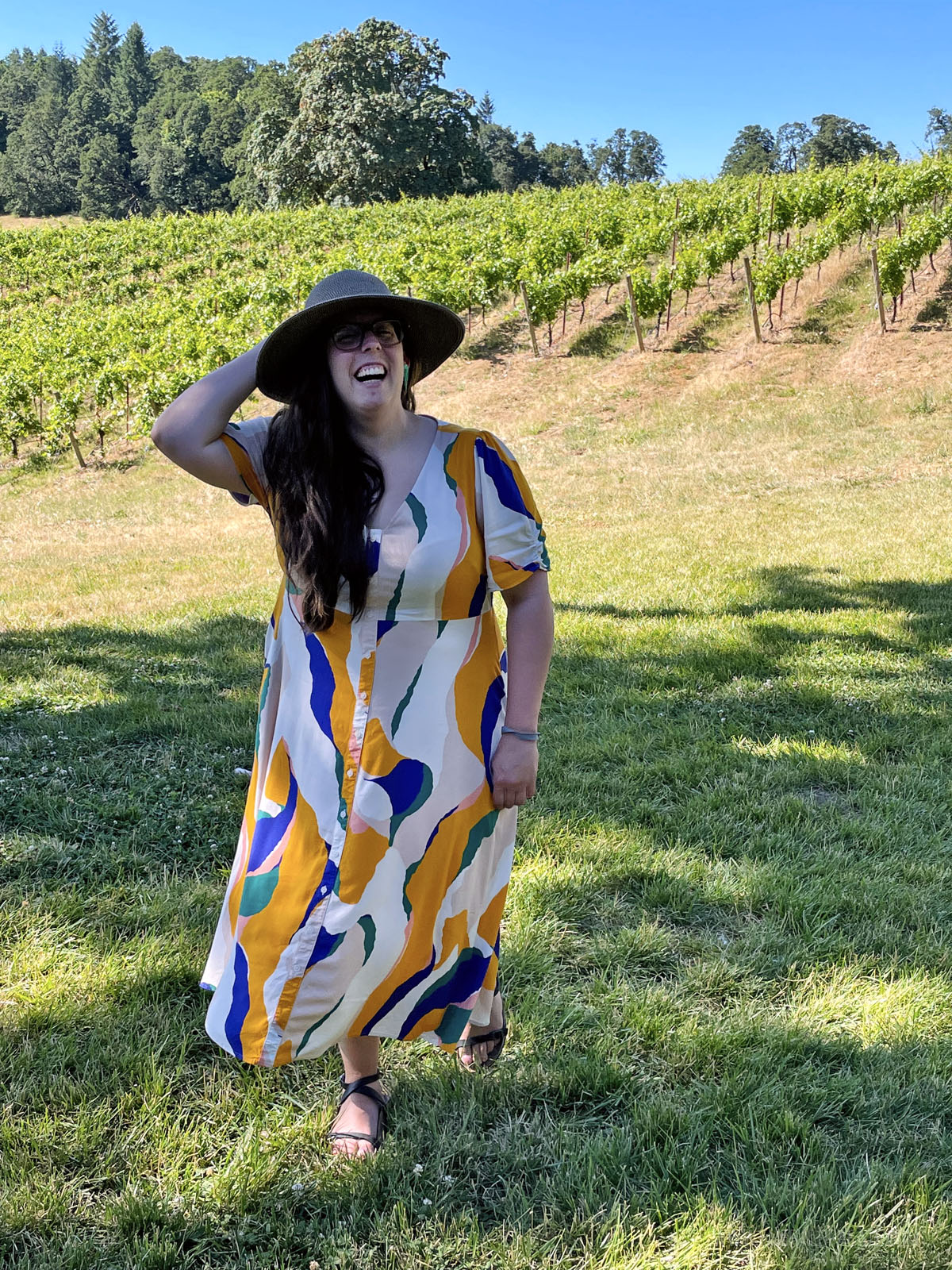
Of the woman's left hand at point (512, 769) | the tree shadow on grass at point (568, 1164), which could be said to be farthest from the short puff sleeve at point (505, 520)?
the tree shadow on grass at point (568, 1164)

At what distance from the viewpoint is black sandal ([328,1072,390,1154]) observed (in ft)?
7.04

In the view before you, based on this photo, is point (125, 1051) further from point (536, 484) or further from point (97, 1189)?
point (536, 484)

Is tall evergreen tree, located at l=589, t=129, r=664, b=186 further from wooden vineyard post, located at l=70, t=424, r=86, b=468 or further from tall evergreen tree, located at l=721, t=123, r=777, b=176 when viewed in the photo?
wooden vineyard post, located at l=70, t=424, r=86, b=468

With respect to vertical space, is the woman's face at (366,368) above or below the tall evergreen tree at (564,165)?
below

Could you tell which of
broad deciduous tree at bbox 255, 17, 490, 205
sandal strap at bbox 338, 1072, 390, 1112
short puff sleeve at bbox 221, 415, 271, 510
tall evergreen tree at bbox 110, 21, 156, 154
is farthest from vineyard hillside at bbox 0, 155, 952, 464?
tall evergreen tree at bbox 110, 21, 156, 154

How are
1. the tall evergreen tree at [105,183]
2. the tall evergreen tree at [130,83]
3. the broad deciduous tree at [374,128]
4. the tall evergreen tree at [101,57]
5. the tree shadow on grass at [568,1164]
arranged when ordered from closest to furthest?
the tree shadow on grass at [568,1164]
the broad deciduous tree at [374,128]
the tall evergreen tree at [105,183]
the tall evergreen tree at [130,83]
the tall evergreen tree at [101,57]

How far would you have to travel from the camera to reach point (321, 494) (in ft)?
6.49

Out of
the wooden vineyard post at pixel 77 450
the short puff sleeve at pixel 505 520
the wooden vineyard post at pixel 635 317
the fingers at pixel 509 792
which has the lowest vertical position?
the fingers at pixel 509 792

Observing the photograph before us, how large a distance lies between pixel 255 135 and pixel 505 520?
171 feet

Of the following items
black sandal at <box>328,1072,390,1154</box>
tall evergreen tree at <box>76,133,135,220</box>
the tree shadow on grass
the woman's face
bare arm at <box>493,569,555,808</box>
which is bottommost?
the tree shadow on grass

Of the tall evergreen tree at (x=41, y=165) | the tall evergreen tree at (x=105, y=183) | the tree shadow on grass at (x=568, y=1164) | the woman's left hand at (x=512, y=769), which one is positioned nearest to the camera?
the tree shadow on grass at (x=568, y=1164)

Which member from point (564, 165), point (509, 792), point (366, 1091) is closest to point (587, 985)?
point (366, 1091)

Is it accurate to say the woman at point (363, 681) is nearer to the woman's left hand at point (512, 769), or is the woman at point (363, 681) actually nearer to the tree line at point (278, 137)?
the woman's left hand at point (512, 769)

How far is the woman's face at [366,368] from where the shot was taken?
78.8 inches
